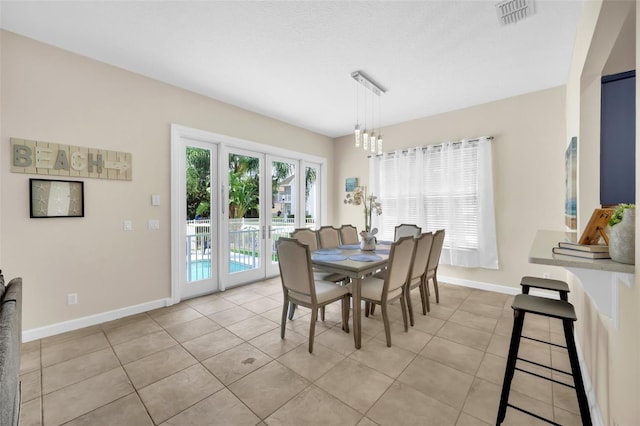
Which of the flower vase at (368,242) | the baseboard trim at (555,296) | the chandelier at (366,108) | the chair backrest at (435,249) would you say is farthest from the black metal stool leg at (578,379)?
the chandelier at (366,108)

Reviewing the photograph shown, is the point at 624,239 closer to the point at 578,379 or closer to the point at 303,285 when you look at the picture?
the point at 578,379

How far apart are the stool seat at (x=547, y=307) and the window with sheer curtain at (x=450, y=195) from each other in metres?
2.68

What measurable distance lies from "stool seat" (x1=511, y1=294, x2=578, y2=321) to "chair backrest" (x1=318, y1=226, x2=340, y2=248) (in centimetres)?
248

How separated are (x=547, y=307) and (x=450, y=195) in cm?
302

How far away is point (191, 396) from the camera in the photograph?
1.79 metres

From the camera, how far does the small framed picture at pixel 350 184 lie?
18.0 ft

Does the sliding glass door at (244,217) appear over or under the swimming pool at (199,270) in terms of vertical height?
over

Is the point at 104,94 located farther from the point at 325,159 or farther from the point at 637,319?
the point at 637,319

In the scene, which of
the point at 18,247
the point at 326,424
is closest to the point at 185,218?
the point at 18,247

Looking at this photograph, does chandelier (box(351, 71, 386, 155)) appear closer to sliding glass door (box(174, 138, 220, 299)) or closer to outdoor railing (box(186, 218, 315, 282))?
outdoor railing (box(186, 218, 315, 282))

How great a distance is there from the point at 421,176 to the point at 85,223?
14.9 ft

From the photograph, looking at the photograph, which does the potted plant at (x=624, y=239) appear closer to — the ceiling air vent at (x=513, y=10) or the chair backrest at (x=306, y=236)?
the ceiling air vent at (x=513, y=10)

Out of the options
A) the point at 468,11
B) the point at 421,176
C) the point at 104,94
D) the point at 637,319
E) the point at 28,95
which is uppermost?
the point at 468,11

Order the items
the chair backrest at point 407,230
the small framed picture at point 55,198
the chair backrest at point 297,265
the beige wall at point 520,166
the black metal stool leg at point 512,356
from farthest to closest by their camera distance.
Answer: the chair backrest at point 407,230
the beige wall at point 520,166
the small framed picture at point 55,198
the chair backrest at point 297,265
the black metal stool leg at point 512,356
